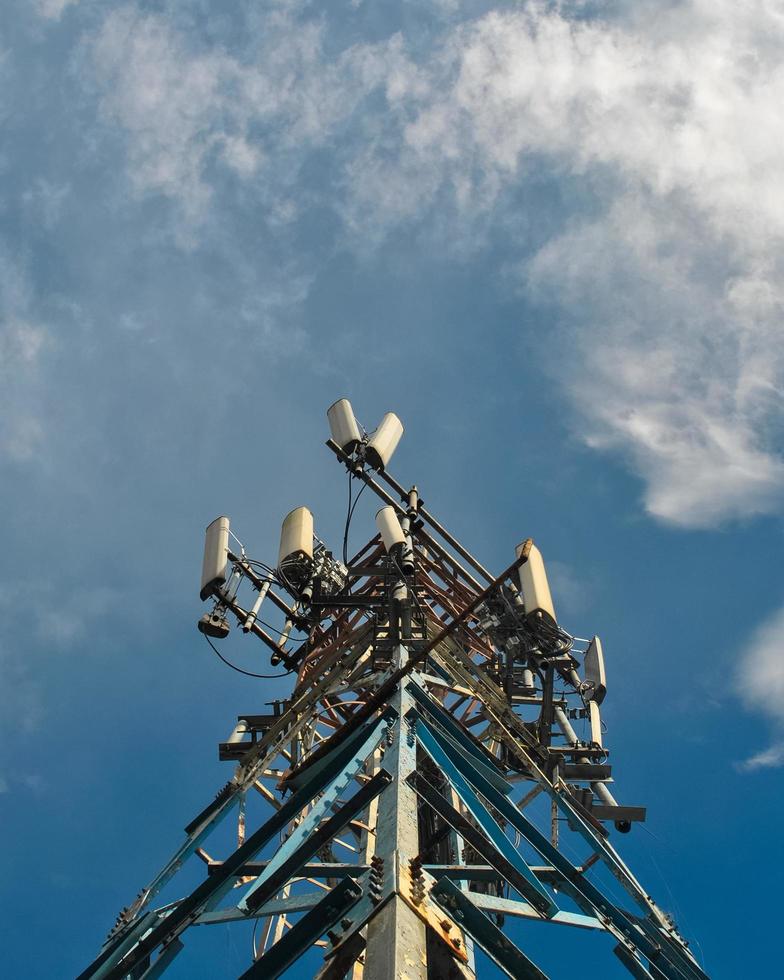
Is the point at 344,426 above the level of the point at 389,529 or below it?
above

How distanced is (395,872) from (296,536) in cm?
828

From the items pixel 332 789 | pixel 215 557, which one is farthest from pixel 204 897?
pixel 215 557

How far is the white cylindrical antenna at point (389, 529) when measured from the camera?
41.6 feet

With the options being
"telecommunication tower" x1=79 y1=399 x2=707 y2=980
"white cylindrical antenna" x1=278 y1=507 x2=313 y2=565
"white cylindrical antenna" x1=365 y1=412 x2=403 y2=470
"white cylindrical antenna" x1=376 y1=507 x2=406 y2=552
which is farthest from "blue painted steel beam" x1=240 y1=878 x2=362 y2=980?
"white cylindrical antenna" x1=365 y1=412 x2=403 y2=470

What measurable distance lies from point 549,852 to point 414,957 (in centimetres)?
285

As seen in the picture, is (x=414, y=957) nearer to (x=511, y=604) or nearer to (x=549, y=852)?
(x=549, y=852)

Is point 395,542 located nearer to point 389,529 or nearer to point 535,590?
point 389,529

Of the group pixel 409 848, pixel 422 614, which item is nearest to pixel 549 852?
pixel 409 848

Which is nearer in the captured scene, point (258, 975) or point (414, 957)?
point (414, 957)

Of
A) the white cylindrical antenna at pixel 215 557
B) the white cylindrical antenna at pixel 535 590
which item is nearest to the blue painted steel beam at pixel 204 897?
the white cylindrical antenna at pixel 535 590

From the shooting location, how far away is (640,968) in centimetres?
698

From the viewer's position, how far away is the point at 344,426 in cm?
1522

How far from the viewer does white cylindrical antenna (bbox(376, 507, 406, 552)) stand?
500 inches

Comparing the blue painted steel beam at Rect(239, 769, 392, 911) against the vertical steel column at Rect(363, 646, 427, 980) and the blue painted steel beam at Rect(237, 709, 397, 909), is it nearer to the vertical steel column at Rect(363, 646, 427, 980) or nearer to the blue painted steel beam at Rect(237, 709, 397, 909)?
the blue painted steel beam at Rect(237, 709, 397, 909)
